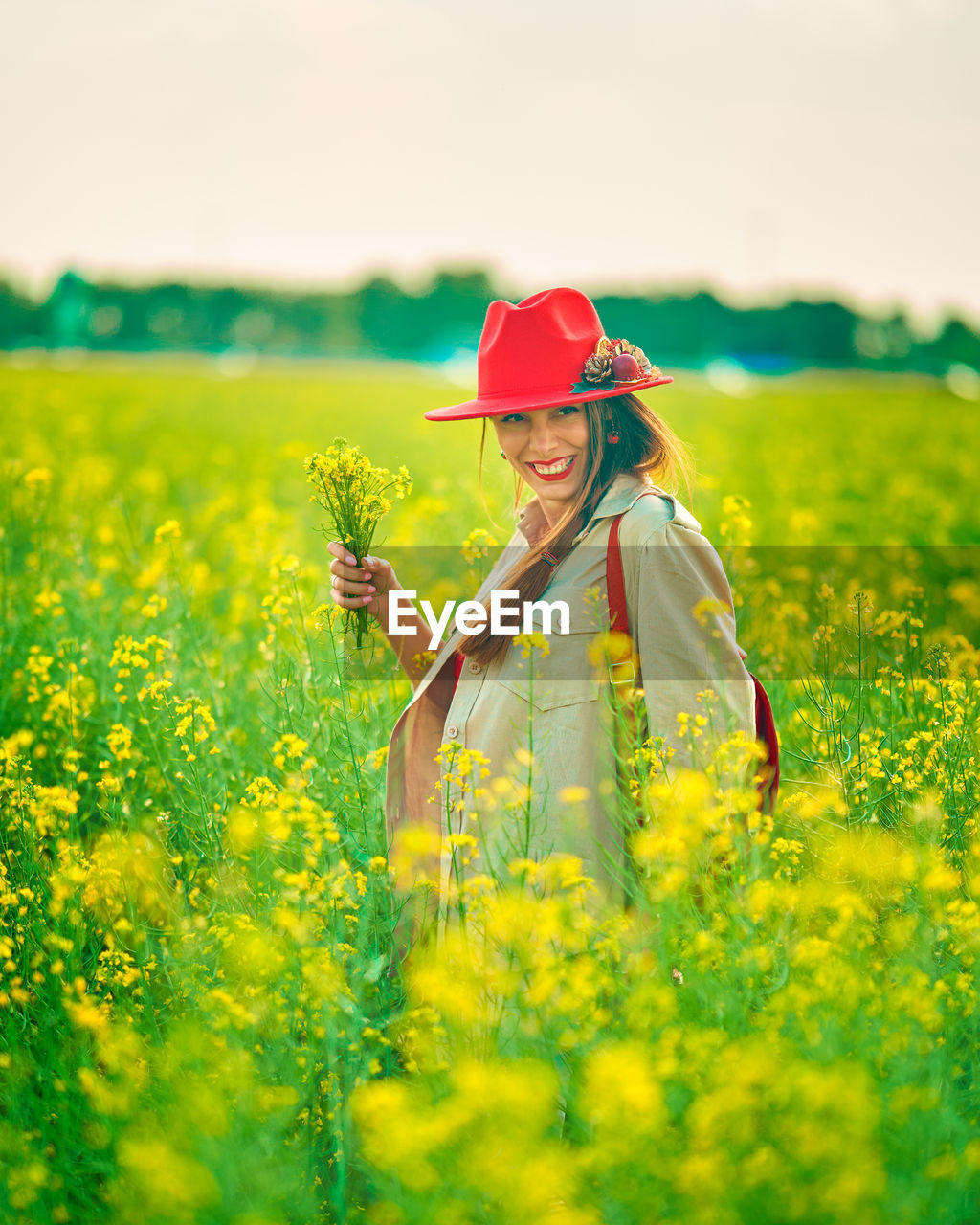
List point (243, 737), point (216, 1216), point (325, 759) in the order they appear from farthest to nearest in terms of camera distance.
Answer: point (243, 737)
point (325, 759)
point (216, 1216)

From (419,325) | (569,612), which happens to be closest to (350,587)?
(569,612)

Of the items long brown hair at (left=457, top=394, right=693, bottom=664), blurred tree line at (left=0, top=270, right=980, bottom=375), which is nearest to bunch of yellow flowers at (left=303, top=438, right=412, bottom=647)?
long brown hair at (left=457, top=394, right=693, bottom=664)

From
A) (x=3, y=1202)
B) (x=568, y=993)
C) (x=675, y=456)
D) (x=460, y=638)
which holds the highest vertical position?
(x=675, y=456)

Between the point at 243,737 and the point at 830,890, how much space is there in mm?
2315

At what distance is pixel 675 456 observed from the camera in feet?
7.69

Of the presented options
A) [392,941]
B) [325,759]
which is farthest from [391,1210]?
[325,759]

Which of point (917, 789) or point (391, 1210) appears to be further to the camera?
point (917, 789)

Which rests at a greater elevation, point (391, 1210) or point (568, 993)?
point (568, 993)

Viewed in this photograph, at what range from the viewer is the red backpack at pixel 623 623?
210 centimetres

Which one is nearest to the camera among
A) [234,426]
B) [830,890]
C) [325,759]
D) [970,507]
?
[830,890]

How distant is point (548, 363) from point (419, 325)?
89.6 metres

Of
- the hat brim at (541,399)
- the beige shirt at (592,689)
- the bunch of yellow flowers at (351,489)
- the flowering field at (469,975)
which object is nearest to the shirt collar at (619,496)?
the beige shirt at (592,689)

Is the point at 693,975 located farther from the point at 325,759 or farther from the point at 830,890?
the point at 325,759

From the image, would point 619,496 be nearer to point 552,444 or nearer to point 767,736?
point 552,444
